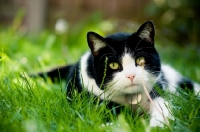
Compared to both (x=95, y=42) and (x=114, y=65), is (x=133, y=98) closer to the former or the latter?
(x=114, y=65)

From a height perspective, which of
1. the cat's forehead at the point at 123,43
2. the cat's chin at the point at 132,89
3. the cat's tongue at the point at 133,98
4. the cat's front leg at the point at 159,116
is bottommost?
the cat's front leg at the point at 159,116

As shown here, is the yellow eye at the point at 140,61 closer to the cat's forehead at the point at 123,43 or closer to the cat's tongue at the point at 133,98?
the cat's forehead at the point at 123,43

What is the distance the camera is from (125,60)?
1.72m

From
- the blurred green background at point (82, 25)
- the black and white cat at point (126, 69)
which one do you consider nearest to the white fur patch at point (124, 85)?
the black and white cat at point (126, 69)

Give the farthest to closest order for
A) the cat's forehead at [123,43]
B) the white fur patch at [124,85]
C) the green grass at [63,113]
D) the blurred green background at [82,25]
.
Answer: the blurred green background at [82,25] → the cat's forehead at [123,43] → the white fur patch at [124,85] → the green grass at [63,113]

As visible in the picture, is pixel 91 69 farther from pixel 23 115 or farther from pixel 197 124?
pixel 197 124

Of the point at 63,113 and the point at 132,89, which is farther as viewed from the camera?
the point at 132,89

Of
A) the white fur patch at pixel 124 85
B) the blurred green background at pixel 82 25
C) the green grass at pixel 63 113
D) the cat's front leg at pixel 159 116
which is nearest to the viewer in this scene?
the green grass at pixel 63 113

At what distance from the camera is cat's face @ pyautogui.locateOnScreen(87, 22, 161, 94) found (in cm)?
168

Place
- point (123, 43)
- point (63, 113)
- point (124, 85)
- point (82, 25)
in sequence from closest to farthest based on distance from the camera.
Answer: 1. point (63, 113)
2. point (124, 85)
3. point (123, 43)
4. point (82, 25)

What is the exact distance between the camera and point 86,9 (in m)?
5.25

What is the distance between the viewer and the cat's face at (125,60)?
168 cm

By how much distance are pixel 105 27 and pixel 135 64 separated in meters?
2.88

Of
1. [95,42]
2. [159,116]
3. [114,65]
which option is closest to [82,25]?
[95,42]
